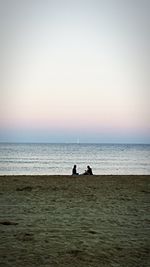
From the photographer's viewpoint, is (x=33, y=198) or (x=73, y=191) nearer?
(x=33, y=198)

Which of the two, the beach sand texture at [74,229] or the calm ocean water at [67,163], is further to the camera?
the calm ocean water at [67,163]

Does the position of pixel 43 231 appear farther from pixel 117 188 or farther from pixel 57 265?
pixel 117 188

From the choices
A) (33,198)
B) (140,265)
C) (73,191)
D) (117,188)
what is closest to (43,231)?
(140,265)

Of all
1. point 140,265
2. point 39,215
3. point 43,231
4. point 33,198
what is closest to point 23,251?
point 43,231

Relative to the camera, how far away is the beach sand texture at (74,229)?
6.02 m

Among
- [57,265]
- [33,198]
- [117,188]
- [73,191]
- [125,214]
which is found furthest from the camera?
[117,188]

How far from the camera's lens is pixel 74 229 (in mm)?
7984

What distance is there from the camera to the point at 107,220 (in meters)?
8.98

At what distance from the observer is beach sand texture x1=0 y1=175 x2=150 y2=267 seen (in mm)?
6021

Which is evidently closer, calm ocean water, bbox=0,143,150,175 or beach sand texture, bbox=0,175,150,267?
beach sand texture, bbox=0,175,150,267

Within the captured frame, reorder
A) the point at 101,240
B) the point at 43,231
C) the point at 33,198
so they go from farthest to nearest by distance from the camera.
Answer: the point at 33,198 < the point at 43,231 < the point at 101,240

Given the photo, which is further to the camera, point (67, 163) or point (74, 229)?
point (67, 163)

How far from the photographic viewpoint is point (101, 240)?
7125 millimetres

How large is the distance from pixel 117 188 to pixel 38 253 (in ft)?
31.9
